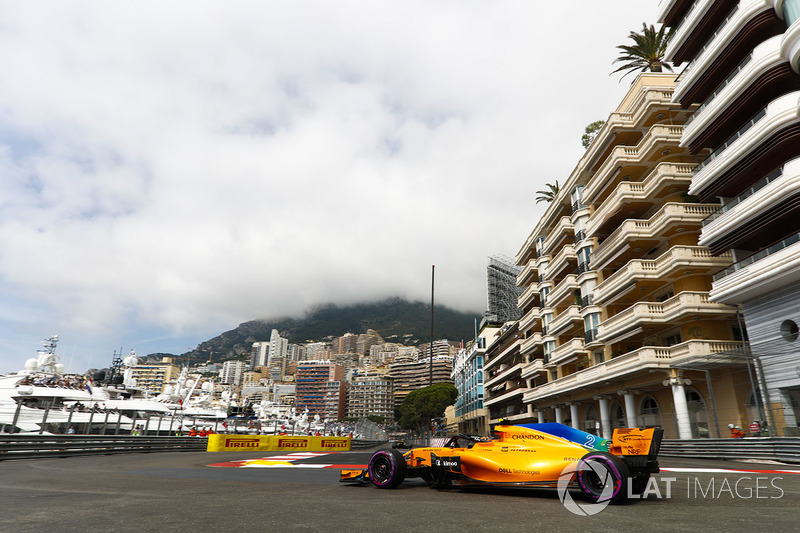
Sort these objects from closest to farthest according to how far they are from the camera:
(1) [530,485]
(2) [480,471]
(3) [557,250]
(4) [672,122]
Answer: (1) [530,485]
(2) [480,471]
(4) [672,122]
(3) [557,250]

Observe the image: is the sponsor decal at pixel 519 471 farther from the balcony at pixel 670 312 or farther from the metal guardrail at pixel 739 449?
the balcony at pixel 670 312

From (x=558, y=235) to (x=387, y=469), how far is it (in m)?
40.2

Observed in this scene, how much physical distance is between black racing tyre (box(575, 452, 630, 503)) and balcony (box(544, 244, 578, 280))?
3812 cm

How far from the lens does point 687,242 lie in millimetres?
30609

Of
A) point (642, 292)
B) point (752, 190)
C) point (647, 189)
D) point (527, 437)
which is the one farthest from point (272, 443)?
point (752, 190)

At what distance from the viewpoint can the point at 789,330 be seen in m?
21.5

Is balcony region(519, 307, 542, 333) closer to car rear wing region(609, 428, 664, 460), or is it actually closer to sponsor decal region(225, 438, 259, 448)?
sponsor decal region(225, 438, 259, 448)

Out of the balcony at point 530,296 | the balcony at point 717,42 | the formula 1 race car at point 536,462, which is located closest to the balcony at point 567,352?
the balcony at point 530,296

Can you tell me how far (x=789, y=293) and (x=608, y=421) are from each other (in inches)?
707

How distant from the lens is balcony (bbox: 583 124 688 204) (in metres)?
31.8

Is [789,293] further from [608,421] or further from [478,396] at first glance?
[478,396]

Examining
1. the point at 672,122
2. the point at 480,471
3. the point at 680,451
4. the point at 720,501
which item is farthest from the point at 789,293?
the point at 480,471

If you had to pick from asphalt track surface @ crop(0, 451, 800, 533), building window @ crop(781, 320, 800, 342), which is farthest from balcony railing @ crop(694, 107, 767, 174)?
asphalt track surface @ crop(0, 451, 800, 533)

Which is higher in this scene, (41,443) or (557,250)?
(557,250)
